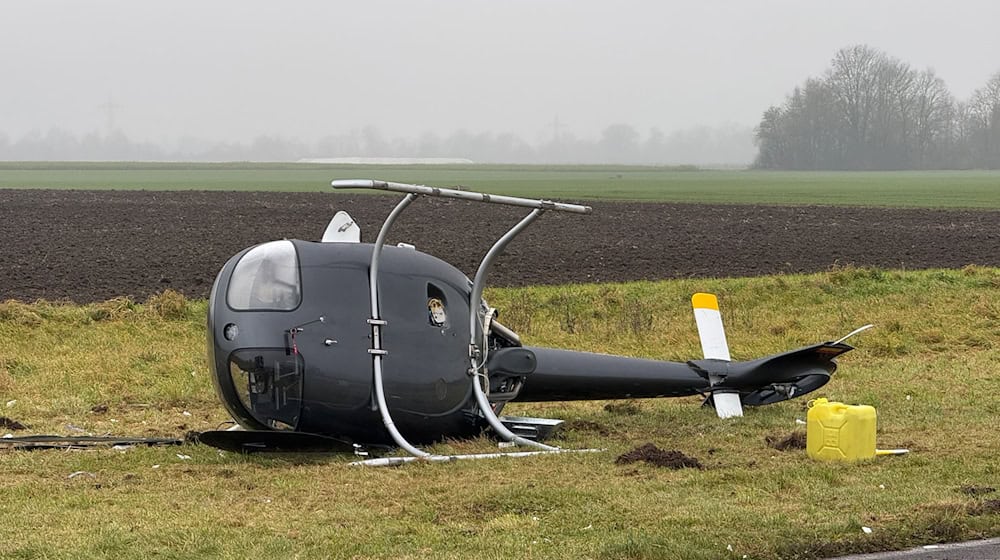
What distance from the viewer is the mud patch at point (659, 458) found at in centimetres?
957

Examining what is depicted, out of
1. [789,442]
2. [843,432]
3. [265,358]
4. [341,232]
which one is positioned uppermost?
[341,232]

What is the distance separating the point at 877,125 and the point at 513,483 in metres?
Answer: 152

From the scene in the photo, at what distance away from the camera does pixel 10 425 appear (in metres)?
12.1

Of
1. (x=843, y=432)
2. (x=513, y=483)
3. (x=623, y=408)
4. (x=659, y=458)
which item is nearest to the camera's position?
(x=513, y=483)

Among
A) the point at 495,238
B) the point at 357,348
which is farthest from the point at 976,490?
the point at 495,238

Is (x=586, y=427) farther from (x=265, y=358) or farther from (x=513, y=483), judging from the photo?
(x=265, y=358)

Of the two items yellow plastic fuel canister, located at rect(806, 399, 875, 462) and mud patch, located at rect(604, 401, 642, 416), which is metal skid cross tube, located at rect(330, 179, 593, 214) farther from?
mud patch, located at rect(604, 401, 642, 416)

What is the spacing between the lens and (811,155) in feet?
487

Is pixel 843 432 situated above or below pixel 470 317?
below

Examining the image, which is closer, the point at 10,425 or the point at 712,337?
the point at 10,425

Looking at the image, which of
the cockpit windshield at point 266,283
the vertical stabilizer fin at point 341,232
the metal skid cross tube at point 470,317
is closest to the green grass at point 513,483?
the metal skid cross tube at point 470,317

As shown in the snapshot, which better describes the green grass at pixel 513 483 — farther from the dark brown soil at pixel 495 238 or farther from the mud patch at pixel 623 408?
the dark brown soil at pixel 495 238

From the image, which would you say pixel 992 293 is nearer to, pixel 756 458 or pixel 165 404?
pixel 756 458

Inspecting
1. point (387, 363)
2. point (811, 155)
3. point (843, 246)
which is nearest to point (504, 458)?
point (387, 363)
